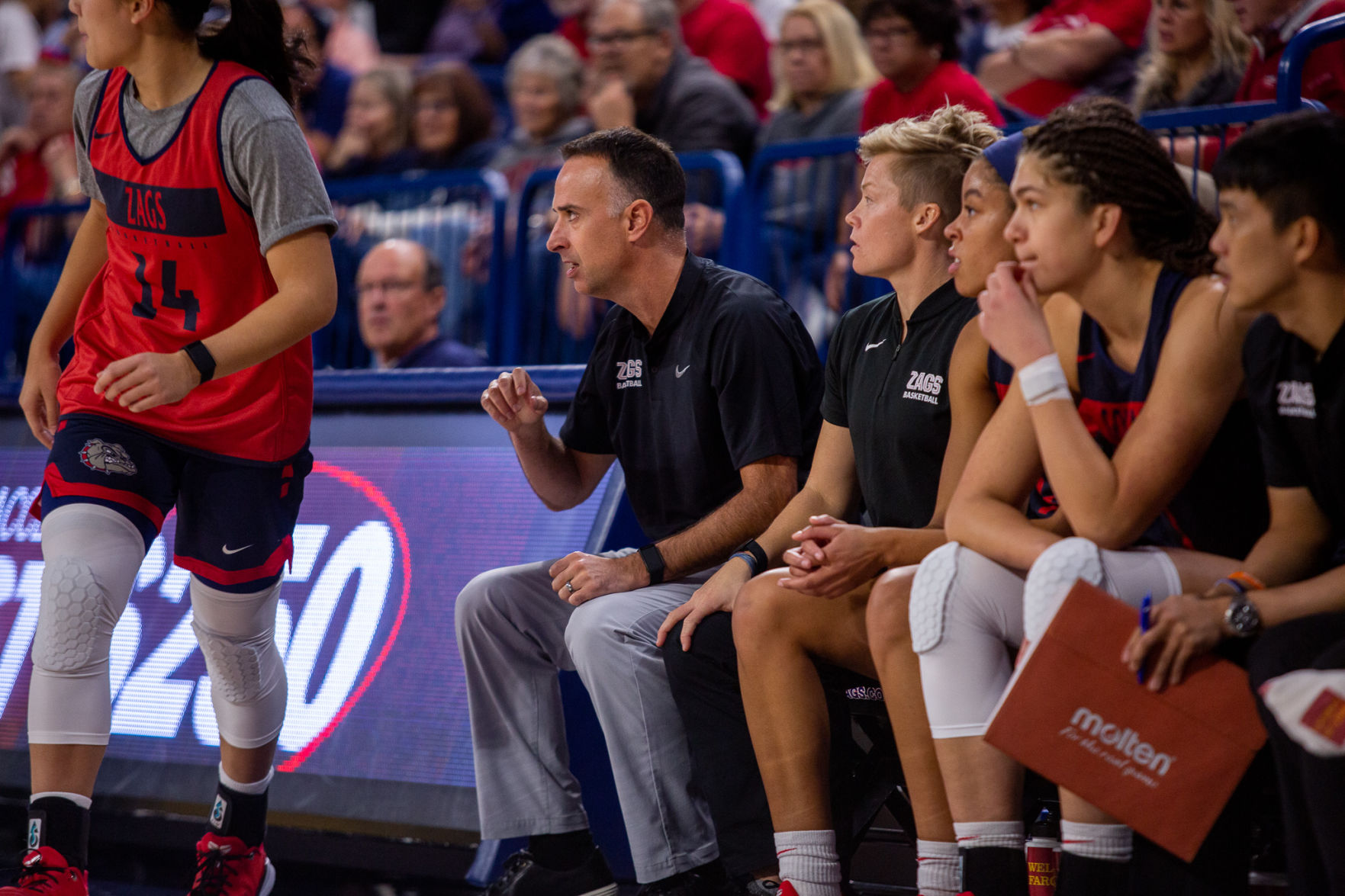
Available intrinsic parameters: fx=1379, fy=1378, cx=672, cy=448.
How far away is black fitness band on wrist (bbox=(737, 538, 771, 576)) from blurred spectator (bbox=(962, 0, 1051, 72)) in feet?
10.1

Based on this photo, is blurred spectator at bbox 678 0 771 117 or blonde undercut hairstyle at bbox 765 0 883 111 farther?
blurred spectator at bbox 678 0 771 117

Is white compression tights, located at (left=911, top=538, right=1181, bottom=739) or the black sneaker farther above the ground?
white compression tights, located at (left=911, top=538, right=1181, bottom=739)

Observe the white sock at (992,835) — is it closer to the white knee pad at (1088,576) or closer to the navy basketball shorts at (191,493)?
the white knee pad at (1088,576)

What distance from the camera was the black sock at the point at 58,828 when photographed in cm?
274

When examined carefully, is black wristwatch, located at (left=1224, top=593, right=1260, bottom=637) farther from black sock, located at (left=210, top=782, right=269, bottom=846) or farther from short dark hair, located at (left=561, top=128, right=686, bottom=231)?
black sock, located at (left=210, top=782, right=269, bottom=846)

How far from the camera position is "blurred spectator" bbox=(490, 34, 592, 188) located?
6.36 m

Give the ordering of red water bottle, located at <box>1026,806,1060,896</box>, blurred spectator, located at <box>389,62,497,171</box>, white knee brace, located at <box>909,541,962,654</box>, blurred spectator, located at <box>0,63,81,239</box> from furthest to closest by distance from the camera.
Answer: blurred spectator, located at <box>0,63,81,239</box>, blurred spectator, located at <box>389,62,497,171</box>, red water bottle, located at <box>1026,806,1060,896</box>, white knee brace, located at <box>909,541,962,654</box>

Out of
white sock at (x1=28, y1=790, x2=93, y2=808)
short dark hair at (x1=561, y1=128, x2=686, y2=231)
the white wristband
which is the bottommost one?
white sock at (x1=28, y1=790, x2=93, y2=808)

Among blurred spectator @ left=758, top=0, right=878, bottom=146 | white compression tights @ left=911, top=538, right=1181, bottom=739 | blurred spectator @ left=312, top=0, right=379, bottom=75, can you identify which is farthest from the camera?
blurred spectator @ left=312, top=0, right=379, bottom=75

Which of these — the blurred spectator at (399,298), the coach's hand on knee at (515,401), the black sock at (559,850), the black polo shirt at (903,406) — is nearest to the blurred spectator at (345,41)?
the blurred spectator at (399,298)

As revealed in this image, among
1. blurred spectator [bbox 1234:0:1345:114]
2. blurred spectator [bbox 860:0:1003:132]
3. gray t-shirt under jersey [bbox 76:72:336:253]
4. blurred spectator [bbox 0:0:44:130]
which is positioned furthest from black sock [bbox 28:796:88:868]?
blurred spectator [bbox 0:0:44:130]

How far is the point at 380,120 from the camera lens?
7.19 m

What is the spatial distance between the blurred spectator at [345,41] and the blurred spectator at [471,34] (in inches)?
18.9

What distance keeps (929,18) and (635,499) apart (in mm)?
2588
